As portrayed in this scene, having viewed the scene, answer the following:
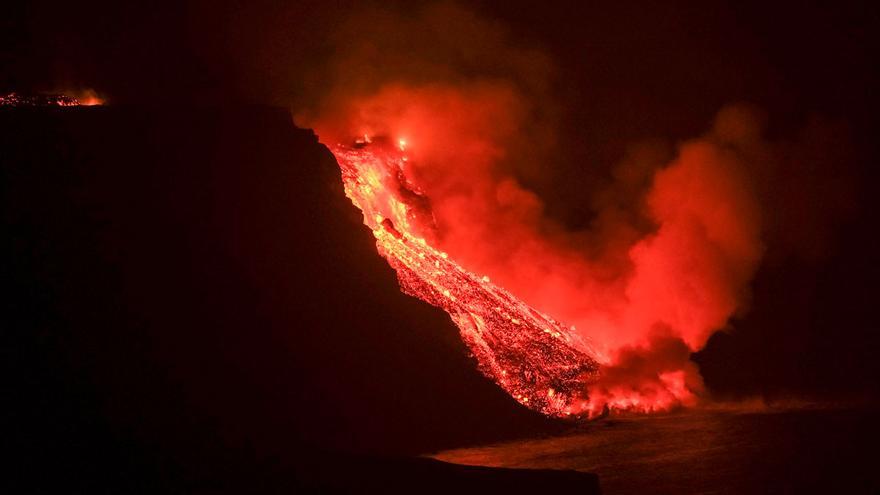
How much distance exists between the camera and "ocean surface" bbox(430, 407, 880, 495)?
12078 mm

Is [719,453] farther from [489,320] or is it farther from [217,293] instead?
[217,293]

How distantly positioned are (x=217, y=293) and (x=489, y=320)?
989cm

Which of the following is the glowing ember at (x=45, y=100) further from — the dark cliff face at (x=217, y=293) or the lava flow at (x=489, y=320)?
the lava flow at (x=489, y=320)

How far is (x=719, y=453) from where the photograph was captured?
48.3ft

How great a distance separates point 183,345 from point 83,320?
206 centimetres

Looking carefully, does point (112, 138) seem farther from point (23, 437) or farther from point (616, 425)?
point (616, 425)

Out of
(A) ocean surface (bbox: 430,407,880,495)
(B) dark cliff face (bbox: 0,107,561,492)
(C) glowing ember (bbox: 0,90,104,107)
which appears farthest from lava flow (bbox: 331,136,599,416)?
(C) glowing ember (bbox: 0,90,104,107)

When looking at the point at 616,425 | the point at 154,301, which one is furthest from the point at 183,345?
the point at 616,425

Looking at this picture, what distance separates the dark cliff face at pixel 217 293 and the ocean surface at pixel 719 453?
85.1 inches

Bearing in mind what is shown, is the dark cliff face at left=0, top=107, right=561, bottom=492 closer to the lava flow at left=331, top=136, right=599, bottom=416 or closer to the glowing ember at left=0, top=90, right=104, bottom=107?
the lava flow at left=331, top=136, right=599, bottom=416

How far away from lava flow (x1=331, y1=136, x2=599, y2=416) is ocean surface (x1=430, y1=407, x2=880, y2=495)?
6.37 feet

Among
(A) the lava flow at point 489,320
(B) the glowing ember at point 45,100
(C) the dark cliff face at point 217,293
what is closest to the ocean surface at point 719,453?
(A) the lava flow at point 489,320

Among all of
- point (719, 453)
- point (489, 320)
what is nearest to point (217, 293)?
point (489, 320)

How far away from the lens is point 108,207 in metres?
16.6
